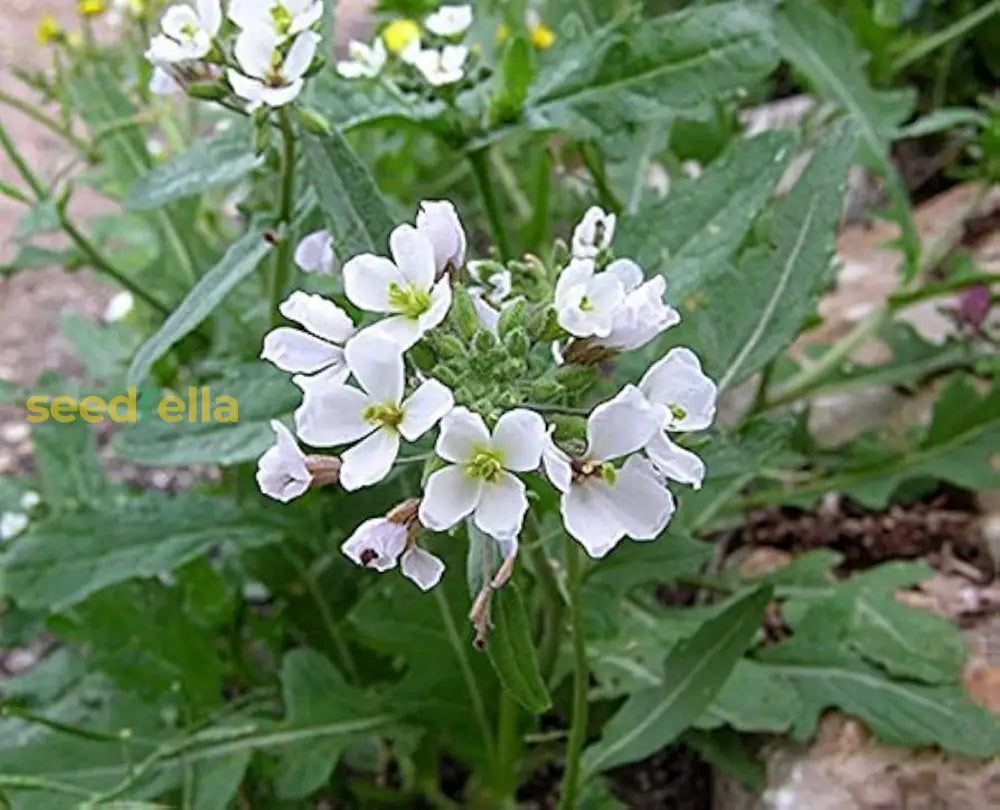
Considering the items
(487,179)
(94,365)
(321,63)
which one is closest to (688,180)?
(487,179)

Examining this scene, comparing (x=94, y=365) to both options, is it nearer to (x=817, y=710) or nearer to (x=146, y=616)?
(x=146, y=616)

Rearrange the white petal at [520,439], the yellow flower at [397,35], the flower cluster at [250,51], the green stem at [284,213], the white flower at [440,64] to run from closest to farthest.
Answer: the white petal at [520,439], the flower cluster at [250,51], the green stem at [284,213], the white flower at [440,64], the yellow flower at [397,35]

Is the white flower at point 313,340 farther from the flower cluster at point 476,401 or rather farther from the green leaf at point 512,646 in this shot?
the green leaf at point 512,646

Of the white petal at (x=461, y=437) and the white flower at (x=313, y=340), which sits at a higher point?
the white flower at (x=313, y=340)

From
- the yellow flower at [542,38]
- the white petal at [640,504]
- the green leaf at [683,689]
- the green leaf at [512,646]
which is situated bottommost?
the green leaf at [683,689]

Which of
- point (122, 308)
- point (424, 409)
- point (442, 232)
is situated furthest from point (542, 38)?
point (424, 409)

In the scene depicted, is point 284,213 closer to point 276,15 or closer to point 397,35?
point 276,15

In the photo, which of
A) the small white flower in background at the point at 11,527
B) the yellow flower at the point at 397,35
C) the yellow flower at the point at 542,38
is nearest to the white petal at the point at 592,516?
the yellow flower at the point at 397,35

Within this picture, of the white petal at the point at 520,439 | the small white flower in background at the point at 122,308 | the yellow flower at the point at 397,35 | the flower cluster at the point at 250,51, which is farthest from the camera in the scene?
the small white flower in background at the point at 122,308
